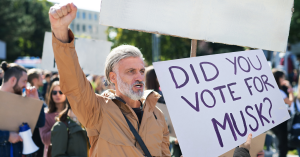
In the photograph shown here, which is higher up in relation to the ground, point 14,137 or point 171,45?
point 171,45

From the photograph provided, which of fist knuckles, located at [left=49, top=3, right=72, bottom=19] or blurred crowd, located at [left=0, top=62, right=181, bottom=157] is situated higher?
fist knuckles, located at [left=49, top=3, right=72, bottom=19]

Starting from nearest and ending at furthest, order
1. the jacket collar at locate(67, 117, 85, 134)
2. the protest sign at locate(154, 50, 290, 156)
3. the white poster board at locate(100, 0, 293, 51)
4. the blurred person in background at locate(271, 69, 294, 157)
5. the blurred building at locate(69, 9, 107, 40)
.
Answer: the protest sign at locate(154, 50, 290, 156)
the white poster board at locate(100, 0, 293, 51)
the jacket collar at locate(67, 117, 85, 134)
the blurred person in background at locate(271, 69, 294, 157)
the blurred building at locate(69, 9, 107, 40)

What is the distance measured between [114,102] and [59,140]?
106 cm

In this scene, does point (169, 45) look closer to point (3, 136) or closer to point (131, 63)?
point (3, 136)

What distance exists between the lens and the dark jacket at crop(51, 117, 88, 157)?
2.56 m

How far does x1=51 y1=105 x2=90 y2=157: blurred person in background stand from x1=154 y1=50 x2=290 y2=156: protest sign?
4.58 ft

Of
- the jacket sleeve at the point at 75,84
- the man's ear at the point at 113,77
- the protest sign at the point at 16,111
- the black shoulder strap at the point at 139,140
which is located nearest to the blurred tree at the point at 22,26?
the protest sign at the point at 16,111

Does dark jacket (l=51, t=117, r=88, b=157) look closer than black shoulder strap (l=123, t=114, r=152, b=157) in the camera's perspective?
No

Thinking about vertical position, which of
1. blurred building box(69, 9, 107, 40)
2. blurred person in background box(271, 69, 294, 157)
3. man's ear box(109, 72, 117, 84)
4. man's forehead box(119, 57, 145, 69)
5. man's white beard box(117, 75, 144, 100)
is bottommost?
blurred person in background box(271, 69, 294, 157)

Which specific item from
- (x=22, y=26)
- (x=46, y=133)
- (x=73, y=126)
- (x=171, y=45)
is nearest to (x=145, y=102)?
(x=73, y=126)

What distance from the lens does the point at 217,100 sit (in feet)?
6.01

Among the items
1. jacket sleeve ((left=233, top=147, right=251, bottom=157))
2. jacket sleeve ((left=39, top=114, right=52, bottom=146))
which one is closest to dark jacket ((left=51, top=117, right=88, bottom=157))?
jacket sleeve ((left=39, top=114, right=52, bottom=146))

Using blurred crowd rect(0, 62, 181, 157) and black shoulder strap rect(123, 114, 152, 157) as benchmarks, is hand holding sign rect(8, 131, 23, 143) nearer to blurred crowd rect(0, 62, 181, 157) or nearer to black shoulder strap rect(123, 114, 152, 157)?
blurred crowd rect(0, 62, 181, 157)

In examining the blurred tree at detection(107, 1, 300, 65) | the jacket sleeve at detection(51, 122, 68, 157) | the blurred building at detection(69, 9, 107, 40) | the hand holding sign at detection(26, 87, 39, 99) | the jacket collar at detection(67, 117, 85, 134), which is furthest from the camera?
the blurred building at detection(69, 9, 107, 40)
